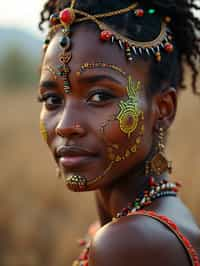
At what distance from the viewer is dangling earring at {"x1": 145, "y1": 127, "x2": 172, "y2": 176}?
103 inches

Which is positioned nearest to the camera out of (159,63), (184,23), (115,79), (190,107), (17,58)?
(115,79)

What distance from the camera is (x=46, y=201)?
7250mm

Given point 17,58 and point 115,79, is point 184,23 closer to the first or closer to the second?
point 115,79

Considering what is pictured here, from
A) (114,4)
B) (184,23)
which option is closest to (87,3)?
(114,4)

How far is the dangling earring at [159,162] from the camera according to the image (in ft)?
8.60

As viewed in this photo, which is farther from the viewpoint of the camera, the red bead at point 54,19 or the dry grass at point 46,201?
the dry grass at point 46,201

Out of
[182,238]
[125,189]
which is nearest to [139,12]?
[125,189]

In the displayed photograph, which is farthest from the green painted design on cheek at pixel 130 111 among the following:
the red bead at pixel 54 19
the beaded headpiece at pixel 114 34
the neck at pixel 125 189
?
the red bead at pixel 54 19

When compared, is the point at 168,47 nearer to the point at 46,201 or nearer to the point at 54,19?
the point at 54,19

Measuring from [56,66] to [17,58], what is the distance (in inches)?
844

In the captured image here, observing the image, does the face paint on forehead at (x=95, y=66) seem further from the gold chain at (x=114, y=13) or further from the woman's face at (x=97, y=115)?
the gold chain at (x=114, y=13)

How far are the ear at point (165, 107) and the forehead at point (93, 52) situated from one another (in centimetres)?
17

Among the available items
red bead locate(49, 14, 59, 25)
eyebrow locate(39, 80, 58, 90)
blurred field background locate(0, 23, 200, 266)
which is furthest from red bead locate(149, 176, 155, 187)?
blurred field background locate(0, 23, 200, 266)

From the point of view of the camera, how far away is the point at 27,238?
654 centimetres
